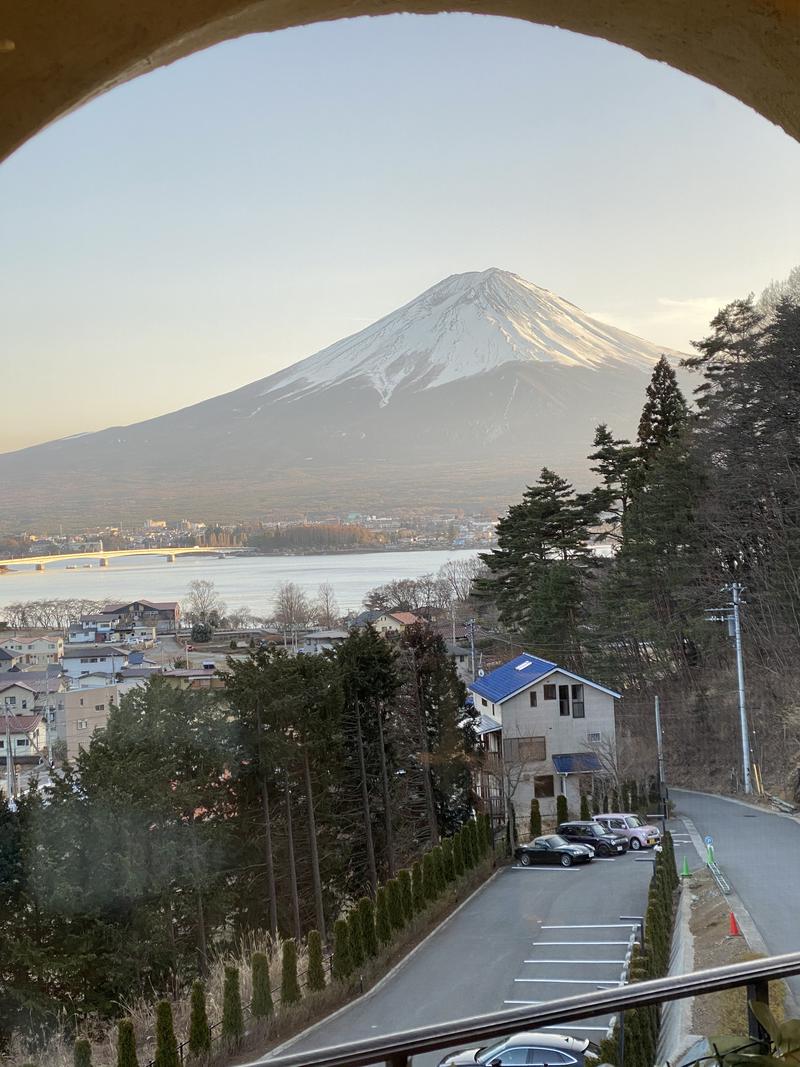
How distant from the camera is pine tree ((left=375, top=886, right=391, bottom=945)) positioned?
597 centimetres

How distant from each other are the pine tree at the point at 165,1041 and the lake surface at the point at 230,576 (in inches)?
153

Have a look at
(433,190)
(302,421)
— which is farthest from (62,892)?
(302,421)

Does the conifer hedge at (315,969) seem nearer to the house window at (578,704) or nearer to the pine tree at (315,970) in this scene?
the pine tree at (315,970)

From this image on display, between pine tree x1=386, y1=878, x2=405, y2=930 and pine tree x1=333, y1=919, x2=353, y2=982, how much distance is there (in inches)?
14.4

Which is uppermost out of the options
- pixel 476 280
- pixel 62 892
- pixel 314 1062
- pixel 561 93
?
pixel 476 280

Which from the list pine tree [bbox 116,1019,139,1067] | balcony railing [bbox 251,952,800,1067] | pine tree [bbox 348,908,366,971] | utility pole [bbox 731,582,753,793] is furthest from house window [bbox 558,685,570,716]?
balcony railing [bbox 251,952,800,1067]

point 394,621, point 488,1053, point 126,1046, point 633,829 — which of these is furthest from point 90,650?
point 488,1053

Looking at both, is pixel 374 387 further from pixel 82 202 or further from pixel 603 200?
pixel 603 200

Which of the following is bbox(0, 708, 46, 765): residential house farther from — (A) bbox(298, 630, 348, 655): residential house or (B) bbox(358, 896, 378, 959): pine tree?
(B) bbox(358, 896, 378, 959): pine tree

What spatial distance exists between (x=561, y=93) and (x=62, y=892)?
199 inches

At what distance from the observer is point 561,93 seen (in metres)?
4.25

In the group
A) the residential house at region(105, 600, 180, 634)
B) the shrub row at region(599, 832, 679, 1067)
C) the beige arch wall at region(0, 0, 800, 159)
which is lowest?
the shrub row at region(599, 832, 679, 1067)

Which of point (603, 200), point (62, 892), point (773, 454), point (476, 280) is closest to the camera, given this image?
point (62, 892)

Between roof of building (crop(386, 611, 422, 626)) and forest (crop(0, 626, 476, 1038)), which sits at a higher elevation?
roof of building (crop(386, 611, 422, 626))
